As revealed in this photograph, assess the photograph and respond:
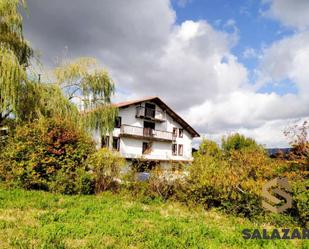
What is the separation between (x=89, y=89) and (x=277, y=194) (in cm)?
1226

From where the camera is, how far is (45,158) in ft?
30.9

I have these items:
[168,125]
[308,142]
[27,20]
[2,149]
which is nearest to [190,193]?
[308,142]

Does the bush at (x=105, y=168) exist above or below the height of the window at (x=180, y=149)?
below

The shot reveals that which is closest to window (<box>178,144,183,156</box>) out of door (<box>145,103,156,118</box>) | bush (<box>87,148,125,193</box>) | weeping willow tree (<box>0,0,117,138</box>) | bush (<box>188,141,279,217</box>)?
door (<box>145,103,156,118</box>)

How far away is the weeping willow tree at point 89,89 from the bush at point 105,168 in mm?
5587

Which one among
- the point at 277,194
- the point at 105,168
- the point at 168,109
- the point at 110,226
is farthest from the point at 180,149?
the point at 110,226

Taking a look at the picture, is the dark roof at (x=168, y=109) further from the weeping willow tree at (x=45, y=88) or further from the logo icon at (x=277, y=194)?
the logo icon at (x=277, y=194)

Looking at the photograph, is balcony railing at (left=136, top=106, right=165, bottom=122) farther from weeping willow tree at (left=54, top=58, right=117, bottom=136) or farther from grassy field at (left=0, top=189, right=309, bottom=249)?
grassy field at (left=0, top=189, right=309, bottom=249)

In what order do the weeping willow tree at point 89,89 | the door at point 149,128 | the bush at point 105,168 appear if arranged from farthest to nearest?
the door at point 149,128
the weeping willow tree at point 89,89
the bush at point 105,168

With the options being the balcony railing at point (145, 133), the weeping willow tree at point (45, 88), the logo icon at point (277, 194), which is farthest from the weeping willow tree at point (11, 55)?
the balcony railing at point (145, 133)

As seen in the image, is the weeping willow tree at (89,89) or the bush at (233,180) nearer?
the bush at (233,180)

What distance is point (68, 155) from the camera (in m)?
9.68

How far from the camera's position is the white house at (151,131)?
2998cm

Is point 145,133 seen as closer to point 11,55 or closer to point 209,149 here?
point 11,55
